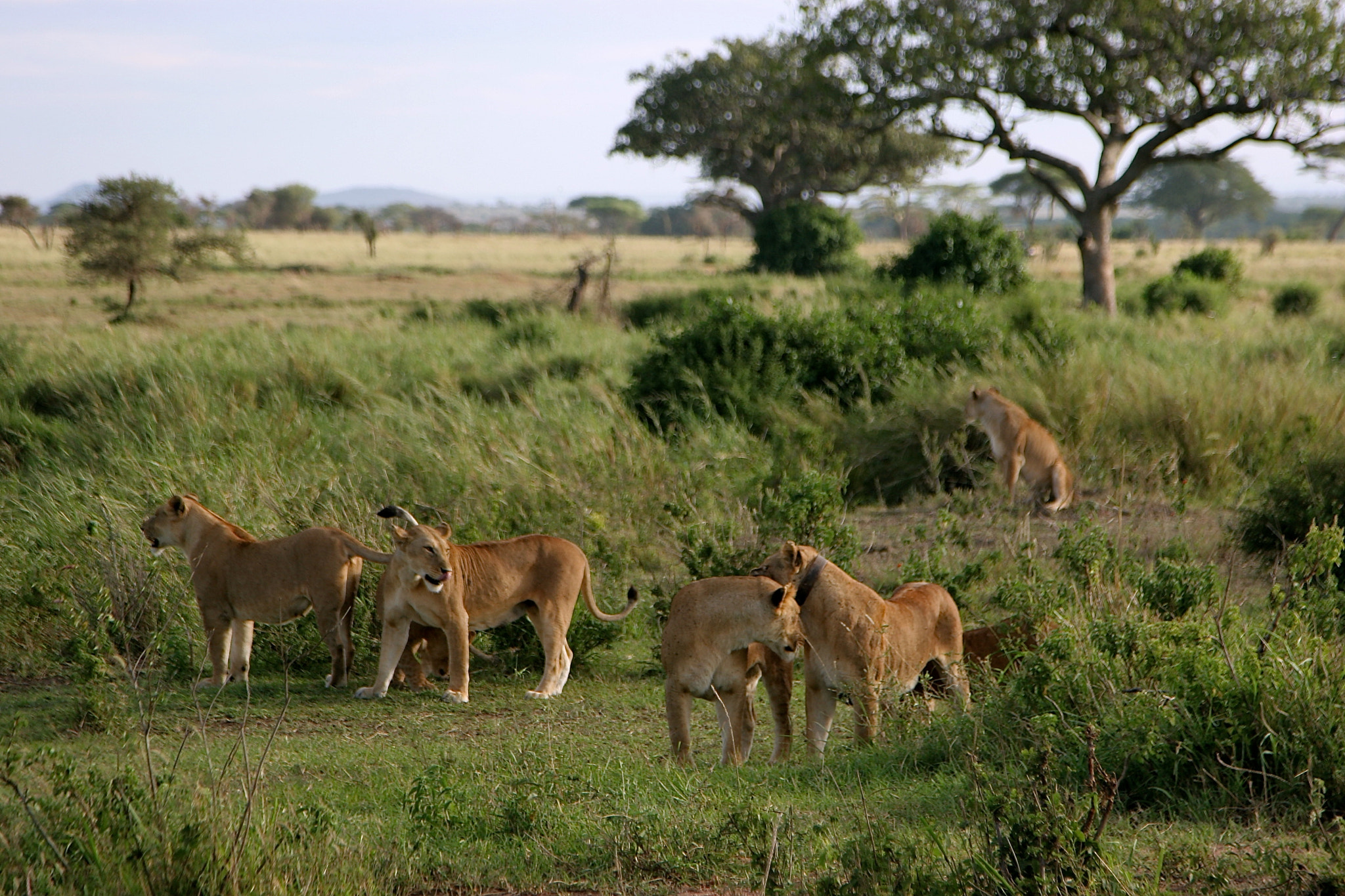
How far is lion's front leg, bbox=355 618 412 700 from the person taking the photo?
6.09 metres

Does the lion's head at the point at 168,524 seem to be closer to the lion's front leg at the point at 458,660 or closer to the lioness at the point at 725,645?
the lion's front leg at the point at 458,660

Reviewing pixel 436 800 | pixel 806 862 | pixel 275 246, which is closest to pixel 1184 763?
pixel 806 862

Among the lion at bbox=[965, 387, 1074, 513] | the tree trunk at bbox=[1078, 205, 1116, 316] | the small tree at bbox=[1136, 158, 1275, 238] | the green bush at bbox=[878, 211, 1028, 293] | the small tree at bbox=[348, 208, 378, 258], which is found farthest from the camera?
the small tree at bbox=[1136, 158, 1275, 238]

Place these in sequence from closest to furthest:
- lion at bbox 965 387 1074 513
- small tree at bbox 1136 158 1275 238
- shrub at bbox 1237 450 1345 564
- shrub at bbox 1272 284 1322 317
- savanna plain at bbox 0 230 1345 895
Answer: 1. savanna plain at bbox 0 230 1345 895
2. shrub at bbox 1237 450 1345 564
3. lion at bbox 965 387 1074 513
4. shrub at bbox 1272 284 1322 317
5. small tree at bbox 1136 158 1275 238

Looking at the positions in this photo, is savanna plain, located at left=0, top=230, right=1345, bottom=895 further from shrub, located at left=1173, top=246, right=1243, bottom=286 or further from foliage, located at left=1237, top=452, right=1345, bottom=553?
shrub, located at left=1173, top=246, right=1243, bottom=286

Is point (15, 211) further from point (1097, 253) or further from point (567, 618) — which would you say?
point (567, 618)

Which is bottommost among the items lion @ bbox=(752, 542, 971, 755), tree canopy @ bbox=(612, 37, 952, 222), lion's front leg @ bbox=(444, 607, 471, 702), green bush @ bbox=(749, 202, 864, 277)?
lion's front leg @ bbox=(444, 607, 471, 702)

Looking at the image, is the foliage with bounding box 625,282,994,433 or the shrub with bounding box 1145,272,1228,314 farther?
the shrub with bounding box 1145,272,1228,314

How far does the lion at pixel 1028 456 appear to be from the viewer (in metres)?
9.41

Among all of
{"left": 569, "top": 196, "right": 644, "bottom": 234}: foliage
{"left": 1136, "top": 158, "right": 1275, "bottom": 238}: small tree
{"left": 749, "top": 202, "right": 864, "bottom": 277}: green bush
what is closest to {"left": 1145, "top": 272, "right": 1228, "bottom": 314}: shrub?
{"left": 749, "top": 202, "right": 864, "bottom": 277}: green bush

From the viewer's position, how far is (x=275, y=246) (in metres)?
57.4

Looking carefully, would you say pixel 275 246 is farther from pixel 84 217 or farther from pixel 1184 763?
pixel 1184 763

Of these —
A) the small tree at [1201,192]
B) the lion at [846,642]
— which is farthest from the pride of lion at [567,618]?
the small tree at [1201,192]

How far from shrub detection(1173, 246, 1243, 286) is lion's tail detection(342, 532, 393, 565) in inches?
1033
